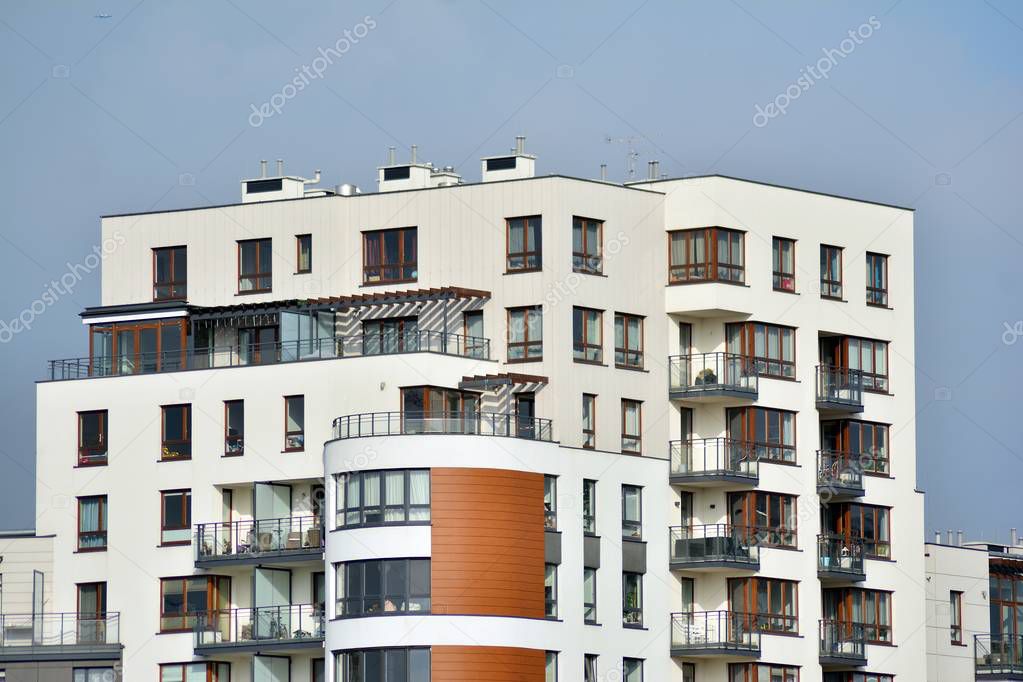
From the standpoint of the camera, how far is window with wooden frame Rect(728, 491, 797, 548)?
10331 cm

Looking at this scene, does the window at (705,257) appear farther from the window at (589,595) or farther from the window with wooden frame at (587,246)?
the window at (589,595)

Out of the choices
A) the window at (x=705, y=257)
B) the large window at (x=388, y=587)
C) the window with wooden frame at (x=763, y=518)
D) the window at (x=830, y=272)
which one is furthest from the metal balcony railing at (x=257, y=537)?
the window at (x=830, y=272)

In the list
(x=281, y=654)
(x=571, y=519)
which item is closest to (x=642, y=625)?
(x=571, y=519)

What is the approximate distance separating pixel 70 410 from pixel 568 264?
19.5m

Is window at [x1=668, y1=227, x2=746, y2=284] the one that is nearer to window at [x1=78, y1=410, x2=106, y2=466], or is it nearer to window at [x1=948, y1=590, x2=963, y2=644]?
window at [x1=948, y1=590, x2=963, y2=644]

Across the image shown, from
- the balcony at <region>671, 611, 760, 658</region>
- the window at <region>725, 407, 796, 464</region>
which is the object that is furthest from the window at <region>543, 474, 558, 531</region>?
the window at <region>725, 407, 796, 464</region>

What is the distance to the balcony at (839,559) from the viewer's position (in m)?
105

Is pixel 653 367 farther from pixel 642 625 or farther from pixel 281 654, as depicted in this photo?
pixel 281 654

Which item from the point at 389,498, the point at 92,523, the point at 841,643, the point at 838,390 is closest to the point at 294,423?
the point at 389,498

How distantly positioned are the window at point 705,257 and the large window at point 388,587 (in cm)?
1742

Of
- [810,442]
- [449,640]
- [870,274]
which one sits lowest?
[449,640]

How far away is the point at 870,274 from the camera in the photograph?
10900 centimetres

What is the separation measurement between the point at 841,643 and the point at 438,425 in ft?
68.3

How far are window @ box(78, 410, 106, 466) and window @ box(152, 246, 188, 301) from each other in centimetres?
A: 588
